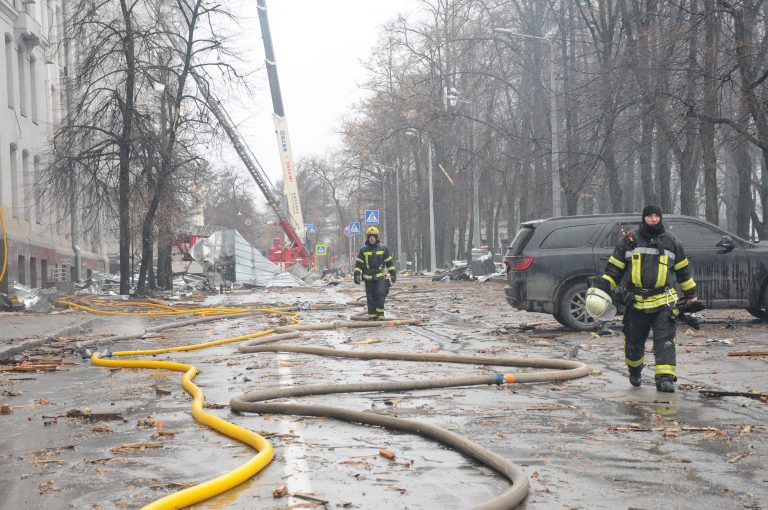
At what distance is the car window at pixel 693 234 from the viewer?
16.8 metres

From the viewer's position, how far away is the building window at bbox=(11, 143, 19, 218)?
35188 millimetres

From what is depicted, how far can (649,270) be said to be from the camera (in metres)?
9.66

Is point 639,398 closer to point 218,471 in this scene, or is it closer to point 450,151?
point 218,471

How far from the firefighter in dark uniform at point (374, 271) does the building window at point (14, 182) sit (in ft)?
62.8

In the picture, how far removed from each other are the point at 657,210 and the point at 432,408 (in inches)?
111

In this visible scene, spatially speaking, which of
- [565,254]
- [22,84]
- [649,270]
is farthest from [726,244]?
[22,84]

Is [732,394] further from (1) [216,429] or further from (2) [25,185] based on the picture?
(2) [25,185]

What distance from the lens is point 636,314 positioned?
9742mm

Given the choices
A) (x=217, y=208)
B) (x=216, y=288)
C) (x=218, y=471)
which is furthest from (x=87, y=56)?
(x=217, y=208)

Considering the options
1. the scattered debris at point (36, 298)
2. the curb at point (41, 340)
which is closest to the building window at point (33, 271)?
the scattered debris at point (36, 298)

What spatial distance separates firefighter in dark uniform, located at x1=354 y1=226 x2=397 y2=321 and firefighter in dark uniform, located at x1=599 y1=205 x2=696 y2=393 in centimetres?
963

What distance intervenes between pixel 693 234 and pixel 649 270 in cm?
763

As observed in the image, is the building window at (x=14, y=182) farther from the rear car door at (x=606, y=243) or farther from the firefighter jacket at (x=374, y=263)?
the rear car door at (x=606, y=243)

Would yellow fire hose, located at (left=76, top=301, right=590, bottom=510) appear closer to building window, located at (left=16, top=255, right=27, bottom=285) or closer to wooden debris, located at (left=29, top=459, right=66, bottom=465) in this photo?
wooden debris, located at (left=29, top=459, right=66, bottom=465)
